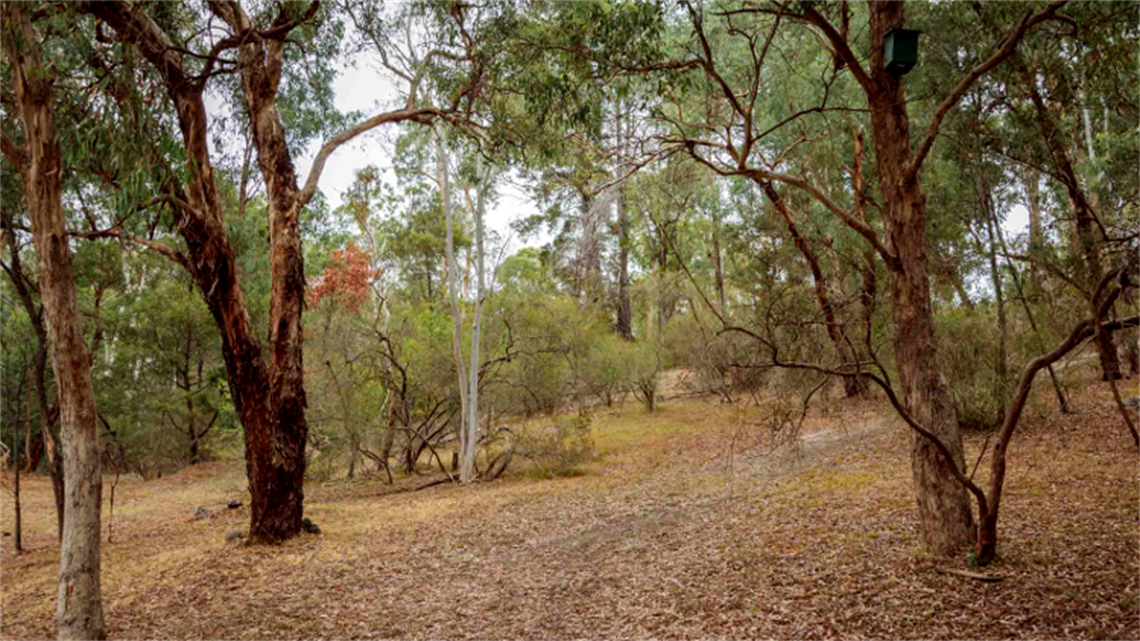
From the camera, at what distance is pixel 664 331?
18.9 meters

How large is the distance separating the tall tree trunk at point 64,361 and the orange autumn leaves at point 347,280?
13949mm

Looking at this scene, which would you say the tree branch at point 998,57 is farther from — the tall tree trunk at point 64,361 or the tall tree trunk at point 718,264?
the tall tree trunk at point 718,264

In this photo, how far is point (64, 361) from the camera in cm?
491

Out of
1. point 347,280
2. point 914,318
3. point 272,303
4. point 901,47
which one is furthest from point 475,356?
point 347,280

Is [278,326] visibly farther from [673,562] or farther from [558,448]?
[558,448]

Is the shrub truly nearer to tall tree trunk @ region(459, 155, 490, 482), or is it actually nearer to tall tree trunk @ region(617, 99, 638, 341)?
tall tree trunk @ region(459, 155, 490, 482)

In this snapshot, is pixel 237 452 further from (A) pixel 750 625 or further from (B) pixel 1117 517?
(B) pixel 1117 517

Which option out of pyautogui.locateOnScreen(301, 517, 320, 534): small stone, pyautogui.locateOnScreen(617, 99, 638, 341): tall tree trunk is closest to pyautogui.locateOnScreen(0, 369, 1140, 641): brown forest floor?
pyautogui.locateOnScreen(301, 517, 320, 534): small stone

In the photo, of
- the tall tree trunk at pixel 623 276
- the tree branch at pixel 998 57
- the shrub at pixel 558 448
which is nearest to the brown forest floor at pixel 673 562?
the shrub at pixel 558 448

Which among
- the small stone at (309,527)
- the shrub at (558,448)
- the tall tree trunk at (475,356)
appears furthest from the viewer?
the shrub at (558,448)

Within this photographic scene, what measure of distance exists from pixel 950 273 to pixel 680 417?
23.9 ft

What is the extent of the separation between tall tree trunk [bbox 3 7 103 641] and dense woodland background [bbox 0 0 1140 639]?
2cm

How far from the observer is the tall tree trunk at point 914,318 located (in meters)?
4.49

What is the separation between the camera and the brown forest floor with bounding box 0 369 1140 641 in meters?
4.00
